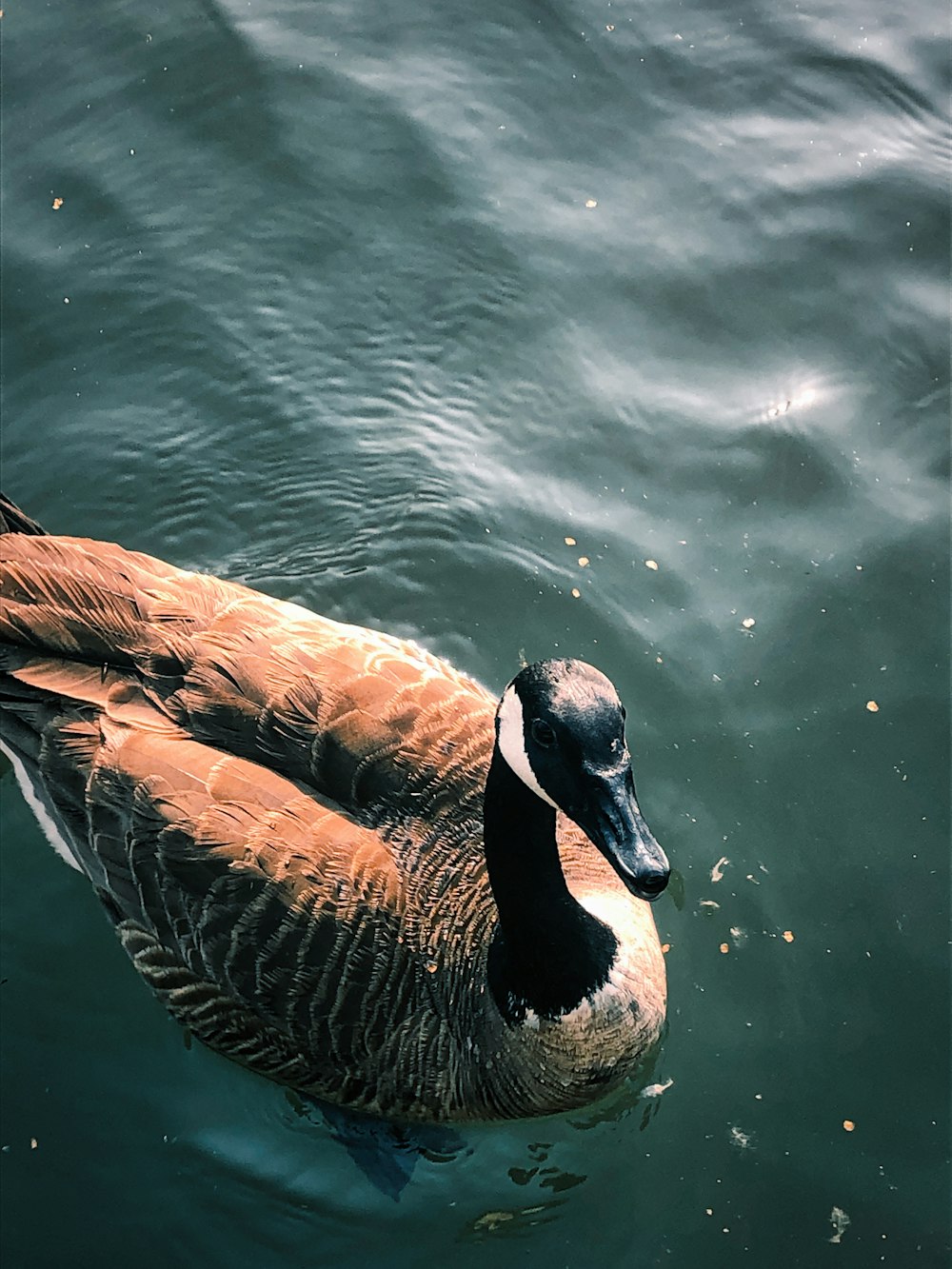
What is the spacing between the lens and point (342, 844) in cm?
490

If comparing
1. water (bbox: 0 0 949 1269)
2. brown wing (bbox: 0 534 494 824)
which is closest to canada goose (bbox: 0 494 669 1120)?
brown wing (bbox: 0 534 494 824)

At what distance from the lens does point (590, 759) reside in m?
4.25

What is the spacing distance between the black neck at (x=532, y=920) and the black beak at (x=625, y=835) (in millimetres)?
381

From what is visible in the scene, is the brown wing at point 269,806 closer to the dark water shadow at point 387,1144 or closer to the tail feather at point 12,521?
the dark water shadow at point 387,1144

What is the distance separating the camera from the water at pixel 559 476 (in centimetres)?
538

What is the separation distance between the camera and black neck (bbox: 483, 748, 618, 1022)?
185 inches

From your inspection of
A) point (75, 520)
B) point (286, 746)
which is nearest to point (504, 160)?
point (75, 520)

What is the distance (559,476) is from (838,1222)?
146 inches

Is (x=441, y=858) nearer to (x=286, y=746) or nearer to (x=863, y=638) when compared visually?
(x=286, y=746)

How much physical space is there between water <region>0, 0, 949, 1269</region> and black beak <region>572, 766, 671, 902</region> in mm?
1737

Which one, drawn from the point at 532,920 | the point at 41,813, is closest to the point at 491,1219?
the point at 532,920

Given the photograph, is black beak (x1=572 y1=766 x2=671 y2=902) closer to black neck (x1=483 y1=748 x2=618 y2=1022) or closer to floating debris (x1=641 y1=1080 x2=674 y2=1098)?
black neck (x1=483 y1=748 x2=618 y2=1022)

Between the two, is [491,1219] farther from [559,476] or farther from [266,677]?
[559,476]

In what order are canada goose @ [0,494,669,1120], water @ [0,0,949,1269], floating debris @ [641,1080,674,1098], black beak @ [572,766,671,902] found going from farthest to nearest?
floating debris @ [641,1080,674,1098], water @ [0,0,949,1269], canada goose @ [0,494,669,1120], black beak @ [572,766,671,902]
